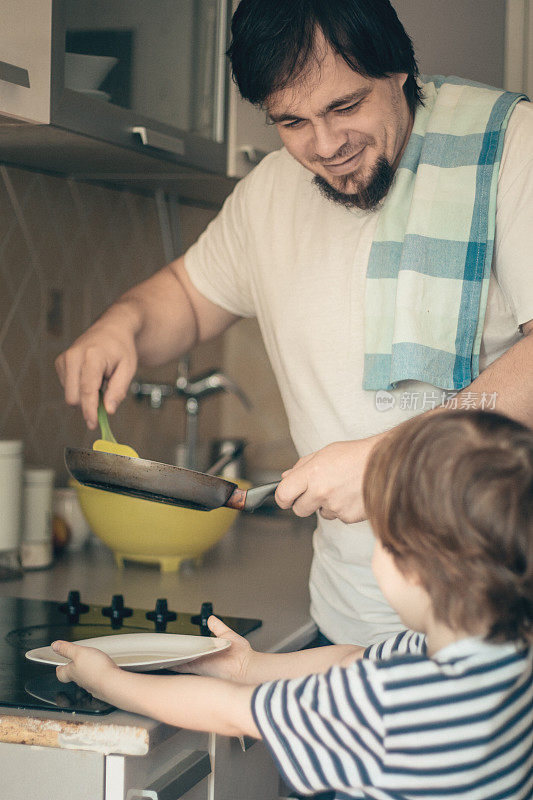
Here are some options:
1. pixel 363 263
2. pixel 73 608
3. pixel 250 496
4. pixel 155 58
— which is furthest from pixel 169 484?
pixel 155 58

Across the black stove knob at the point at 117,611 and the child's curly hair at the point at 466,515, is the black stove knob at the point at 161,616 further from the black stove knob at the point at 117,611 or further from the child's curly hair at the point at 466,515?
the child's curly hair at the point at 466,515

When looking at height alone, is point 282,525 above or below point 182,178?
below

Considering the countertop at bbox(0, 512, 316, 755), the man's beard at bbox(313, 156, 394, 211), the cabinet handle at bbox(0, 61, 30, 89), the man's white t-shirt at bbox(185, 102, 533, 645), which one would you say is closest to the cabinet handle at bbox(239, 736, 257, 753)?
the countertop at bbox(0, 512, 316, 755)

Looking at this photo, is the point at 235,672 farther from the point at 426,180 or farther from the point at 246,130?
the point at 246,130

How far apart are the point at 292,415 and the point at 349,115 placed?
1.48 ft

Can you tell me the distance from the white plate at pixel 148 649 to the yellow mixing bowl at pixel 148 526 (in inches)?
16.6

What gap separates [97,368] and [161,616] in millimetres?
→ 368

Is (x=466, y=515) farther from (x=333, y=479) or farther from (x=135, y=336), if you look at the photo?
(x=135, y=336)

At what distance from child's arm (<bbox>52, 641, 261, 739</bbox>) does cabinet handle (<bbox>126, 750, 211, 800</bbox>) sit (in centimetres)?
8

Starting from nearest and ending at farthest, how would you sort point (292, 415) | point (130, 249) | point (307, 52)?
1. point (307, 52)
2. point (292, 415)
3. point (130, 249)

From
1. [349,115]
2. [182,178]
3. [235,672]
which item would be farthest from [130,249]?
[235,672]

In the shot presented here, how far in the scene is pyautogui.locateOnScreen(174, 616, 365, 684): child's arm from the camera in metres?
1.04

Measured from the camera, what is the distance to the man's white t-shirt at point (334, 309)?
3.88 feet

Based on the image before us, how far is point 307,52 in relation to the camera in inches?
45.9
